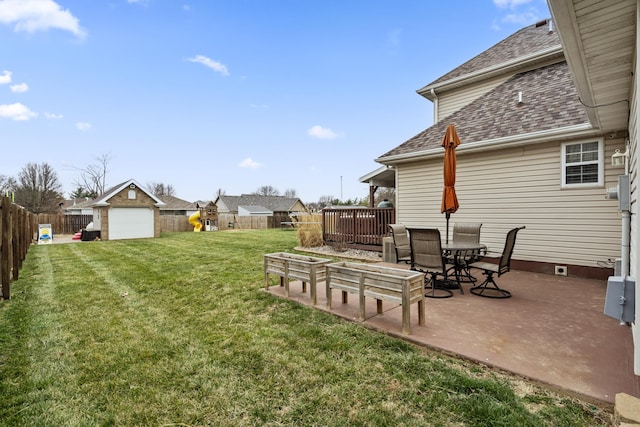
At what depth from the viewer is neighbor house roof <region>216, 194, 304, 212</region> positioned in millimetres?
45531

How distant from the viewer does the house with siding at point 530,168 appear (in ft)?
19.7

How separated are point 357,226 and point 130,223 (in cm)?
1498

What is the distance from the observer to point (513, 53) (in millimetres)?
9750

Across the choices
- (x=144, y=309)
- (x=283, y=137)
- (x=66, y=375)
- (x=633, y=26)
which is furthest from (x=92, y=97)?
(x=633, y=26)

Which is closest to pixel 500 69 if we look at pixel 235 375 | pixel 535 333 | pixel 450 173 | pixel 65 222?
pixel 450 173

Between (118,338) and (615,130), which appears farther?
(615,130)

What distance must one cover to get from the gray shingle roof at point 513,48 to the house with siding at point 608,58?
20.0ft

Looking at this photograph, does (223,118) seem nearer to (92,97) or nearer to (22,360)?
(92,97)

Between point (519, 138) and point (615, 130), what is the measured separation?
153 cm

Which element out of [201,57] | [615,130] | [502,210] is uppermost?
[201,57]

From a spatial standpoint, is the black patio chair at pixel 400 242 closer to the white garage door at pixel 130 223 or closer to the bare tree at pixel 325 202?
the white garage door at pixel 130 223

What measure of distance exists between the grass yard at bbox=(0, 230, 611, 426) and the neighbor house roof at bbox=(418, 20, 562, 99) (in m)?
9.82

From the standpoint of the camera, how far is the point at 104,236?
680 inches

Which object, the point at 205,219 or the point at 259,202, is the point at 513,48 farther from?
the point at 259,202
